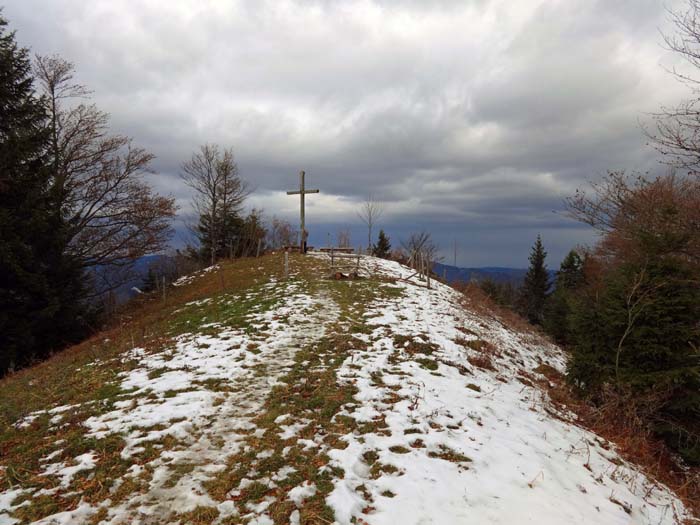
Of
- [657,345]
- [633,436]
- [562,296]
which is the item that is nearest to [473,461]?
[633,436]

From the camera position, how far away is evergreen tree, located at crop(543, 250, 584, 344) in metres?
30.3

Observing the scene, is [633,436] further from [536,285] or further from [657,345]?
[536,285]

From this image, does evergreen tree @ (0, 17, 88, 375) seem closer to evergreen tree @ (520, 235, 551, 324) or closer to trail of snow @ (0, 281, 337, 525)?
→ trail of snow @ (0, 281, 337, 525)

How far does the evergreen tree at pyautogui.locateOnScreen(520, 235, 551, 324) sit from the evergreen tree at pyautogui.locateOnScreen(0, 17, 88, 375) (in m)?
50.1

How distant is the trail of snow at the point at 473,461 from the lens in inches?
138

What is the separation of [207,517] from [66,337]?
13980 mm

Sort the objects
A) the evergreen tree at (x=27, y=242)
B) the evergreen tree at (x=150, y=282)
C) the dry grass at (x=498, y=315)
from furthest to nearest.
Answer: the evergreen tree at (x=150, y=282), the dry grass at (x=498, y=315), the evergreen tree at (x=27, y=242)

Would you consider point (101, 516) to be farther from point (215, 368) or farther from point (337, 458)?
point (215, 368)

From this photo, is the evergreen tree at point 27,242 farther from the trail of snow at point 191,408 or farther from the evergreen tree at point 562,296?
the evergreen tree at point 562,296

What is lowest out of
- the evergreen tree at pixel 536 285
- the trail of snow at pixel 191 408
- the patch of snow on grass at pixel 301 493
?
the evergreen tree at pixel 536 285

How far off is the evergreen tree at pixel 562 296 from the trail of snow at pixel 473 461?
23.9m

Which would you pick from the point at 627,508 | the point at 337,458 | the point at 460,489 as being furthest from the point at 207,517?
the point at 627,508

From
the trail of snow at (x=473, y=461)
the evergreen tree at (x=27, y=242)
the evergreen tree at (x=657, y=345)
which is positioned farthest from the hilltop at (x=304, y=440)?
the evergreen tree at (x=27, y=242)

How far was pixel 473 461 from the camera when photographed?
170 inches
